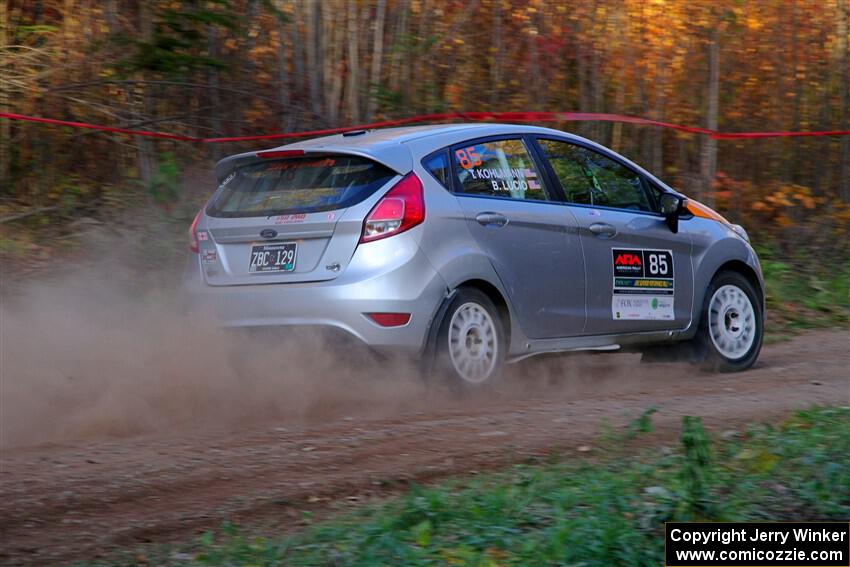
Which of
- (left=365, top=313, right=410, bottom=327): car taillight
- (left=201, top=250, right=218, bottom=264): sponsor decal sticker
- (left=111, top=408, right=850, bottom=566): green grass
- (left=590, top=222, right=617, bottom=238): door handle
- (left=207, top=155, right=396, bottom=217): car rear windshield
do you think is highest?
(left=207, top=155, right=396, bottom=217): car rear windshield

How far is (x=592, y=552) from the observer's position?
12.3 ft

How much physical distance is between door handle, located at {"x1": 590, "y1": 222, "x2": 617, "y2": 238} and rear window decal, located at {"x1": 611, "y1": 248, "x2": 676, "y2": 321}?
4.8 inches

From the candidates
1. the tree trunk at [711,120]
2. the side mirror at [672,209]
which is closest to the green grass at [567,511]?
the side mirror at [672,209]

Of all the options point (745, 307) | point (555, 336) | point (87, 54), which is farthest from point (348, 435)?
point (87, 54)

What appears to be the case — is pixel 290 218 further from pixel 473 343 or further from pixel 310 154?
pixel 473 343

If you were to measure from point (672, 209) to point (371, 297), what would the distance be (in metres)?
2.66

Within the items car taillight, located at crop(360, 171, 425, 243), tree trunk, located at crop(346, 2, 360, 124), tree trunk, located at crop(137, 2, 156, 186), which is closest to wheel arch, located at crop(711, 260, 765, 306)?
car taillight, located at crop(360, 171, 425, 243)

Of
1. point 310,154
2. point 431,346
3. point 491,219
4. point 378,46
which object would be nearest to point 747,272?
point 491,219

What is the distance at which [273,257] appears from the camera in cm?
665

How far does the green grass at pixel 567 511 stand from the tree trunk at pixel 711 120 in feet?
26.5

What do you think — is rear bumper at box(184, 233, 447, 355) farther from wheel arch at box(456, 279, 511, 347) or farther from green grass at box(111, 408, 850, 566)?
green grass at box(111, 408, 850, 566)

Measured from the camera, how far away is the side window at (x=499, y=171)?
23.0 ft

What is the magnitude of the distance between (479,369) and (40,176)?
5.65 metres

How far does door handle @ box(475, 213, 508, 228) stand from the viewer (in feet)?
22.6
